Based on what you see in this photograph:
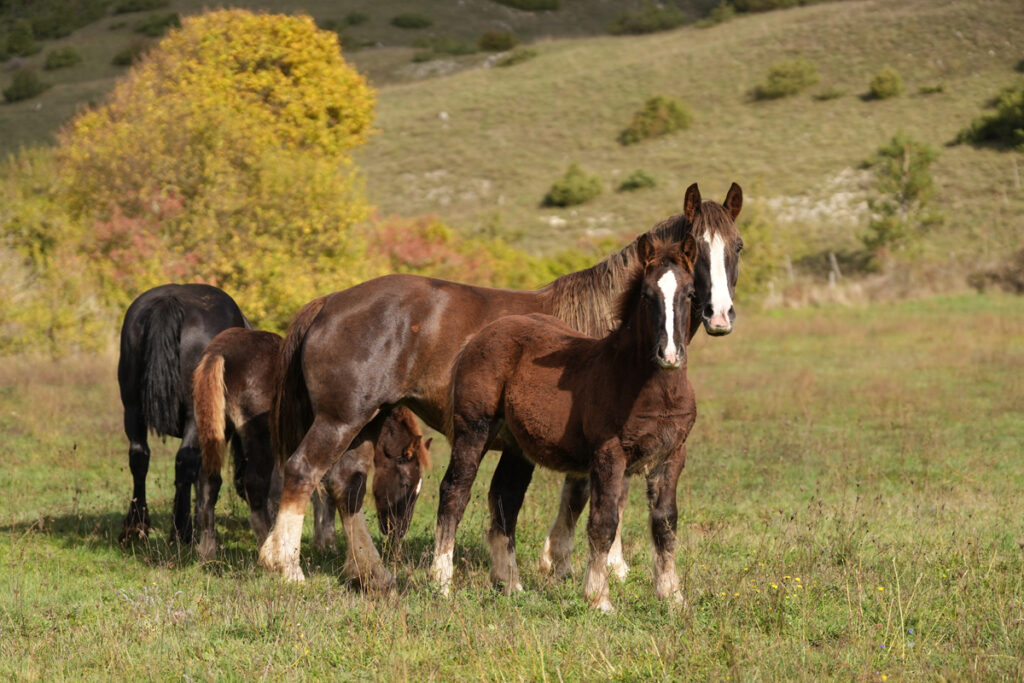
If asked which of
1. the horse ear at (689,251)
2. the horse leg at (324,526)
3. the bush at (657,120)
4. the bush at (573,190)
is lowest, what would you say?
the bush at (573,190)

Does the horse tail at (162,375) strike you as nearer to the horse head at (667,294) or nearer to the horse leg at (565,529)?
the horse leg at (565,529)

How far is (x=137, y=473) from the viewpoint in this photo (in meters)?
8.25

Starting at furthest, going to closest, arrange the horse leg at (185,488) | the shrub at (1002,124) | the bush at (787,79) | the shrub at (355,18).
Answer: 1. the shrub at (355,18)
2. the bush at (787,79)
3. the shrub at (1002,124)
4. the horse leg at (185,488)

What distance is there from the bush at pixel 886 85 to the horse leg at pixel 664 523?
54.6 meters

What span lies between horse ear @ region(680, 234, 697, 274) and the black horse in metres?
4.65

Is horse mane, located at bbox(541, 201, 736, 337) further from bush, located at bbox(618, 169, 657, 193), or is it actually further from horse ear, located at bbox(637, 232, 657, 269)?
bush, located at bbox(618, 169, 657, 193)

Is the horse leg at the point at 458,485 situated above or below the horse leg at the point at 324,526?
above

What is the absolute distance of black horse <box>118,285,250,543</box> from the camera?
8008 mm

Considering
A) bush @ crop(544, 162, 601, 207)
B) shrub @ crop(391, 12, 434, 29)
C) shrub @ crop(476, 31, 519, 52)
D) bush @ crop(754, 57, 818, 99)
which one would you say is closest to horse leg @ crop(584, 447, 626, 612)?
bush @ crop(544, 162, 601, 207)

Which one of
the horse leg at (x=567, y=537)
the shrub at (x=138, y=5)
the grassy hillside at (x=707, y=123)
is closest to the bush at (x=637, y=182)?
the grassy hillside at (x=707, y=123)

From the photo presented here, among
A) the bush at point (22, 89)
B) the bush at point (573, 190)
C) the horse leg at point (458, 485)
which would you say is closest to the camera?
the horse leg at point (458, 485)

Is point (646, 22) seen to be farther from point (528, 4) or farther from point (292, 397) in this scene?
point (292, 397)

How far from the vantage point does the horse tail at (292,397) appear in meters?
7.27

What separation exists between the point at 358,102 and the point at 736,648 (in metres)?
25.1
